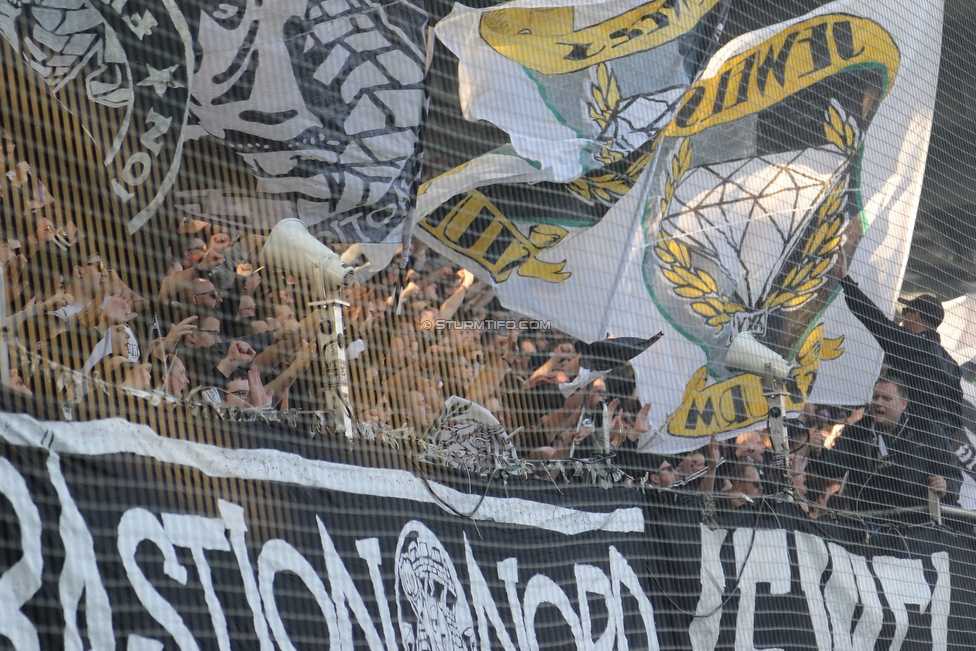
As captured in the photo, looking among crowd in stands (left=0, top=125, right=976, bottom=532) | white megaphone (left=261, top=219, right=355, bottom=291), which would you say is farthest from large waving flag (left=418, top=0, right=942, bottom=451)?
white megaphone (left=261, top=219, right=355, bottom=291)

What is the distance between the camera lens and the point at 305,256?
11.5ft

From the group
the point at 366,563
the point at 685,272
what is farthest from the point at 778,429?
the point at 366,563

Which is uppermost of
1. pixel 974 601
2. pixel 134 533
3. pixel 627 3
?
pixel 627 3

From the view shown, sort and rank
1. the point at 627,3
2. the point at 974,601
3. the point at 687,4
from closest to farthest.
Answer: the point at 627,3, the point at 687,4, the point at 974,601

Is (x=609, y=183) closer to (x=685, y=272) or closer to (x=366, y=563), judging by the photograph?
(x=685, y=272)

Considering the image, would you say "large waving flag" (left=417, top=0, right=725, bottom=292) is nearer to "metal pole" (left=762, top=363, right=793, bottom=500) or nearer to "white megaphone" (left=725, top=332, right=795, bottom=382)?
"white megaphone" (left=725, top=332, right=795, bottom=382)

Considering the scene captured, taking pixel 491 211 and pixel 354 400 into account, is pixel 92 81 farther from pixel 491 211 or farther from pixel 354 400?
pixel 491 211

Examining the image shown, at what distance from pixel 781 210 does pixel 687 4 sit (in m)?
1.21

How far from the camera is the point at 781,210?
5.83 meters

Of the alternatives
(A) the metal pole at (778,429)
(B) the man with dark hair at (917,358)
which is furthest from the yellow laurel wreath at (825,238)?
(A) the metal pole at (778,429)

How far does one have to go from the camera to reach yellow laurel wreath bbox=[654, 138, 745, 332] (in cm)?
539

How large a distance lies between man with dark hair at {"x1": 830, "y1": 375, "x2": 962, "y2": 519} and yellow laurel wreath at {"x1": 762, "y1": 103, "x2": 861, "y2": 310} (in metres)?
0.64

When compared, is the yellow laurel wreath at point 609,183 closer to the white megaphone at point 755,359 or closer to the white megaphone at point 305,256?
the white megaphone at point 755,359

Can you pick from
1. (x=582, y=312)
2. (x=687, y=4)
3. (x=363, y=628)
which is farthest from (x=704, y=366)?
(x=363, y=628)
